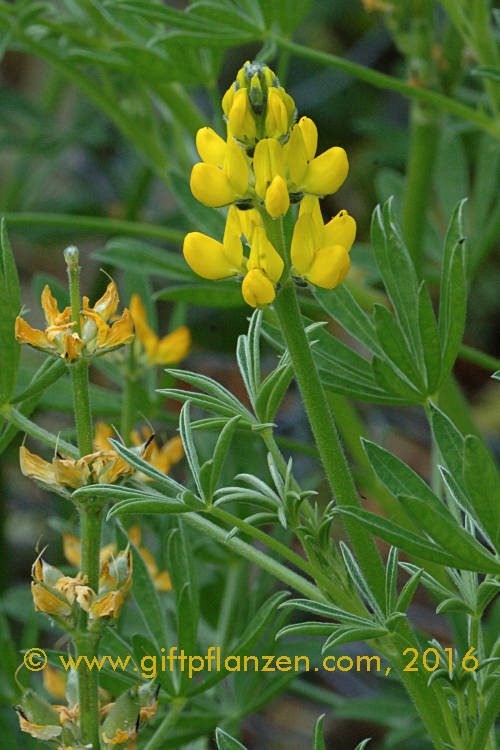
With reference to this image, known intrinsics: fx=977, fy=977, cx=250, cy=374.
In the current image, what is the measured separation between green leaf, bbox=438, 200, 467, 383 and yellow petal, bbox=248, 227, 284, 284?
0.40 ft

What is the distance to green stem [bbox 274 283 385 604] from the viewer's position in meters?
0.43

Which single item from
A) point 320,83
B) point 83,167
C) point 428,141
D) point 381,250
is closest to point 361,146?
point 320,83

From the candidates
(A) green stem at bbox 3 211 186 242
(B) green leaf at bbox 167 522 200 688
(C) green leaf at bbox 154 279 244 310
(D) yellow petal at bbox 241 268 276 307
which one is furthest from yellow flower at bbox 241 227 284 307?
(A) green stem at bbox 3 211 186 242

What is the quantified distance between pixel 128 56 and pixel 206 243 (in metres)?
0.38

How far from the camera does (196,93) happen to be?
1751mm

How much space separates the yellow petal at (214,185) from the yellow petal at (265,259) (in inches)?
0.9

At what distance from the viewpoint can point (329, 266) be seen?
43cm

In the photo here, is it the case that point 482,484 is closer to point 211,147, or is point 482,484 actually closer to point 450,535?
point 450,535

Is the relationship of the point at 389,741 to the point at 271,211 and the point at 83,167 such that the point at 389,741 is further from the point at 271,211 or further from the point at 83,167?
the point at 83,167

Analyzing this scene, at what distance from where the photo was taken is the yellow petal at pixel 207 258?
0.45 meters

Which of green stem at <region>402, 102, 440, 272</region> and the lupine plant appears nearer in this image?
the lupine plant

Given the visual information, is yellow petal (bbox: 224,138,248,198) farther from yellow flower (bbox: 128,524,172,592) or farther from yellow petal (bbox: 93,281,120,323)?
yellow flower (bbox: 128,524,172,592)

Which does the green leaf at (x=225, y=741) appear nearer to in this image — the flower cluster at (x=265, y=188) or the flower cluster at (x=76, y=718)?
the flower cluster at (x=76, y=718)

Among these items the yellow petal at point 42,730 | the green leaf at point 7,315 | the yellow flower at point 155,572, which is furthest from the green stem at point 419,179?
the yellow petal at point 42,730
